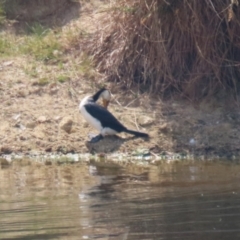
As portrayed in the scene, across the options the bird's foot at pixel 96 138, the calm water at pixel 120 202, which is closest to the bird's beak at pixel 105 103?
the bird's foot at pixel 96 138

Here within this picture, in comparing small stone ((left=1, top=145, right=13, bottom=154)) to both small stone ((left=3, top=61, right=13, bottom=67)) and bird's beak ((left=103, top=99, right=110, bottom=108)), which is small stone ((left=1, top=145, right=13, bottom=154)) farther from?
small stone ((left=3, top=61, right=13, bottom=67))

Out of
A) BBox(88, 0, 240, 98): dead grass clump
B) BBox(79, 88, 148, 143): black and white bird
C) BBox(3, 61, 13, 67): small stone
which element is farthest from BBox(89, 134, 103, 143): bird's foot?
BBox(3, 61, 13, 67): small stone

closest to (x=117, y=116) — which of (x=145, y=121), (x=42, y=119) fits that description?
(x=145, y=121)

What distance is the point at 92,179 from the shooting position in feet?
30.0

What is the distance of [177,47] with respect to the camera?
37.3 ft

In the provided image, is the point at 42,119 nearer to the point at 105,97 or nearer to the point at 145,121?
the point at 105,97

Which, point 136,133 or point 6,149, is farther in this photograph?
point 136,133

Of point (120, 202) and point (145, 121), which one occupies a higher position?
point (145, 121)

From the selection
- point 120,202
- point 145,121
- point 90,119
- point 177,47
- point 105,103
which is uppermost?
point 177,47

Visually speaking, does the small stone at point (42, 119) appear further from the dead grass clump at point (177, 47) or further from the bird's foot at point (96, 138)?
the dead grass clump at point (177, 47)

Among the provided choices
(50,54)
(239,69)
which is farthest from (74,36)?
(239,69)

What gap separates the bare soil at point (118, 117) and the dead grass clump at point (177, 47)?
191mm

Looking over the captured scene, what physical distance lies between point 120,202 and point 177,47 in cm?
383

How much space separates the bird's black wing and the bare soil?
0.18 meters
